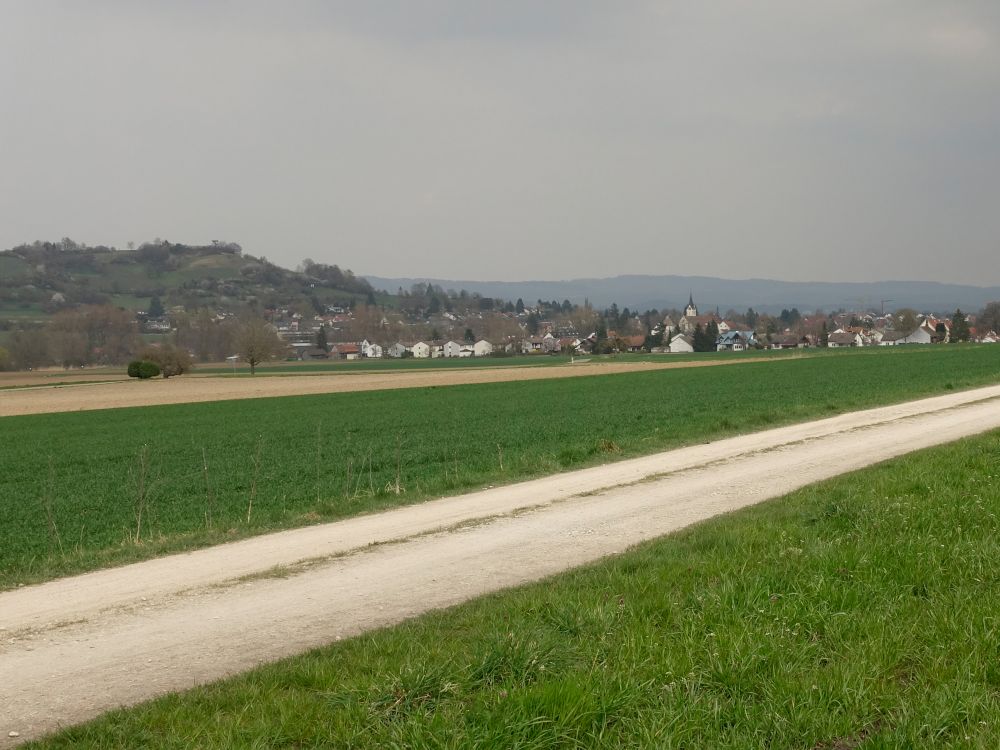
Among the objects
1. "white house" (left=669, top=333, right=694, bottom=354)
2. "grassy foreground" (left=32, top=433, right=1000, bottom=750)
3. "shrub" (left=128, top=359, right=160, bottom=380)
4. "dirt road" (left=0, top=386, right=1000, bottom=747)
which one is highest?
"grassy foreground" (left=32, top=433, right=1000, bottom=750)

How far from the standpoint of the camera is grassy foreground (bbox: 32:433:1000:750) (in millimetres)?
5129

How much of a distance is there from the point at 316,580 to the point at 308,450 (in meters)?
20.3

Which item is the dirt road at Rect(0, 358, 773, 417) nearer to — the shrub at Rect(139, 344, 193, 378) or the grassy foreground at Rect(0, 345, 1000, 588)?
the shrub at Rect(139, 344, 193, 378)

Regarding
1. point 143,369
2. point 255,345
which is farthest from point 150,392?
point 255,345

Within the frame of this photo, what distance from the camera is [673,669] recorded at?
5.86m

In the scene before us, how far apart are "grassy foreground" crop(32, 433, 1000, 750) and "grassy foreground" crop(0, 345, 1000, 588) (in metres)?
7.29

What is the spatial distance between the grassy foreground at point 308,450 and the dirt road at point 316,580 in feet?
6.18

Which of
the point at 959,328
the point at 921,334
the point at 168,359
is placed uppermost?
the point at 168,359

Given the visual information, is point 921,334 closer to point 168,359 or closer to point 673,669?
point 168,359

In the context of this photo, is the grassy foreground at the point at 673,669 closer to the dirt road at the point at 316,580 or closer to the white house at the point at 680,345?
the dirt road at the point at 316,580

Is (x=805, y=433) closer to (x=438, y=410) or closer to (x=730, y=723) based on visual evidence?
(x=730, y=723)

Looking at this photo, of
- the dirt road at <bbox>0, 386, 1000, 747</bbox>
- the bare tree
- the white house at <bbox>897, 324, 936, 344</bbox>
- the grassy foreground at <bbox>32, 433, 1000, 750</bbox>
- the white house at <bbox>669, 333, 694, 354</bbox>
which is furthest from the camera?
the white house at <bbox>897, 324, 936, 344</bbox>

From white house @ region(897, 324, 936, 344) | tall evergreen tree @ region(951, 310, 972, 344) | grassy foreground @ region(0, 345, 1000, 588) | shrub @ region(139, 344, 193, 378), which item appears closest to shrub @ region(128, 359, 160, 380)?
shrub @ region(139, 344, 193, 378)

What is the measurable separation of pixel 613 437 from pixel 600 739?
73.0ft
